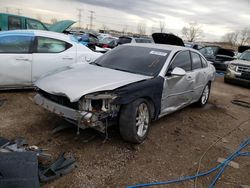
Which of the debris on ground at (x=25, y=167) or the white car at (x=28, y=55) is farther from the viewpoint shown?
the white car at (x=28, y=55)

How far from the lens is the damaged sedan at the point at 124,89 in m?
3.27

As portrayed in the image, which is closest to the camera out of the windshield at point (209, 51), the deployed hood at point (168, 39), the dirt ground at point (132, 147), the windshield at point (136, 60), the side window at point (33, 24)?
the dirt ground at point (132, 147)

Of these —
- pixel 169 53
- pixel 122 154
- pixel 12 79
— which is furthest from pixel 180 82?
pixel 12 79

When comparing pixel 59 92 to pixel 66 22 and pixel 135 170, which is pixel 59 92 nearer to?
pixel 135 170

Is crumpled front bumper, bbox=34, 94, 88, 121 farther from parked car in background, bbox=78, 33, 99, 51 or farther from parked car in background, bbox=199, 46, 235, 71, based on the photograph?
parked car in background, bbox=199, 46, 235, 71

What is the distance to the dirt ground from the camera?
10.0 ft

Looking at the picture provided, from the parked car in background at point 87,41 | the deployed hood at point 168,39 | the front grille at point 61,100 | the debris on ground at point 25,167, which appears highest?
the deployed hood at point 168,39

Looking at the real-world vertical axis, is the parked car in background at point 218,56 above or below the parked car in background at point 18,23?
below

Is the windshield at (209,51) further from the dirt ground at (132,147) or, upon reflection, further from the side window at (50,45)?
the side window at (50,45)

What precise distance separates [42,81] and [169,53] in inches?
90.8

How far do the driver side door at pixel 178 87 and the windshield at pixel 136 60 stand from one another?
239mm

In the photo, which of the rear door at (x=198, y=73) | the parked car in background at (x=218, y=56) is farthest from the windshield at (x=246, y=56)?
the rear door at (x=198, y=73)

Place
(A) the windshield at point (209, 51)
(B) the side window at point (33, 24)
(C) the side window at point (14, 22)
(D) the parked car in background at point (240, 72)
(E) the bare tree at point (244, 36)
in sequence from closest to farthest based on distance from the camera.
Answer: (D) the parked car in background at point (240, 72) → (C) the side window at point (14, 22) → (B) the side window at point (33, 24) → (A) the windshield at point (209, 51) → (E) the bare tree at point (244, 36)

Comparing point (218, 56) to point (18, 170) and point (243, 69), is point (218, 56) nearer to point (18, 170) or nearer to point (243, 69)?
point (243, 69)
